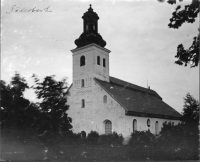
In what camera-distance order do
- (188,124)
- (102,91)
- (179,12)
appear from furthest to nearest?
(102,91)
(188,124)
(179,12)

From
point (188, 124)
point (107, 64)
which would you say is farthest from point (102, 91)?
point (188, 124)

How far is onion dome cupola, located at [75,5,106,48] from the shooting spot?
33.0 meters

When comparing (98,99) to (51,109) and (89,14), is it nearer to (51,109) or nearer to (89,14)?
(89,14)

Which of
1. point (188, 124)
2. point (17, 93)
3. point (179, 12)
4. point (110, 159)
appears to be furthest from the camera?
point (188, 124)

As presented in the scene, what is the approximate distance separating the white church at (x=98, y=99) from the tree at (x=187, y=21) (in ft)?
59.1

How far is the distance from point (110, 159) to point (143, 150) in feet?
7.88

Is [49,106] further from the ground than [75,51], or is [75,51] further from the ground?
[75,51]

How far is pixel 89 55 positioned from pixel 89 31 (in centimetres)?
329

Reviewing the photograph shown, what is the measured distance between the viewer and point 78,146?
17906 millimetres

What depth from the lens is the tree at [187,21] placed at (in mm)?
9445

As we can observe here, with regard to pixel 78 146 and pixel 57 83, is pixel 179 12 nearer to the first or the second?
pixel 57 83

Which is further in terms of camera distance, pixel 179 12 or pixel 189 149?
pixel 189 149

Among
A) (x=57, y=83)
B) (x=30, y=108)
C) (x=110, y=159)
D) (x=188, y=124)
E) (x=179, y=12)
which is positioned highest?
(x=179, y=12)

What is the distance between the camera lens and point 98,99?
3017 cm
